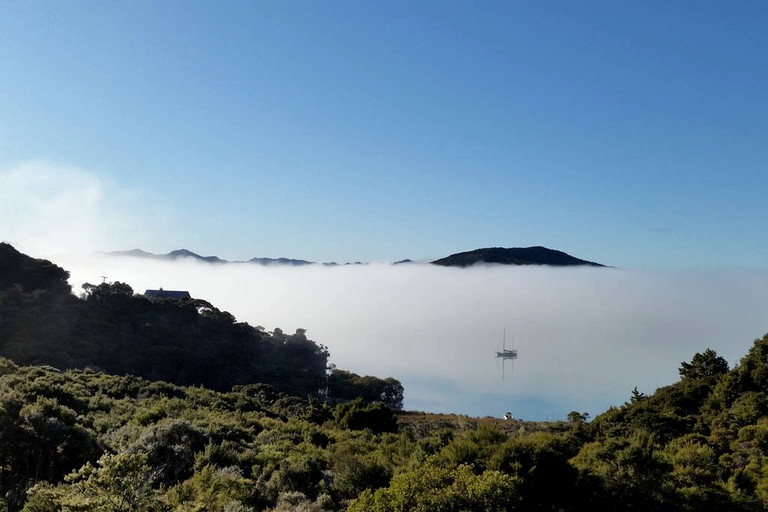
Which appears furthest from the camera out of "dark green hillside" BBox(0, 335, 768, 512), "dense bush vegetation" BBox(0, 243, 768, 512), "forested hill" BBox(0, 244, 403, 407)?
"forested hill" BBox(0, 244, 403, 407)

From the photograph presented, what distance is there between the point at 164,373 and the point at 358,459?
47547mm

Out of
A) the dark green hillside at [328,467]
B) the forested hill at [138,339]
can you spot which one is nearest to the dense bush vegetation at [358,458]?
the dark green hillside at [328,467]

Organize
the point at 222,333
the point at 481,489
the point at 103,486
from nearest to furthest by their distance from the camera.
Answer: the point at 103,486, the point at 481,489, the point at 222,333

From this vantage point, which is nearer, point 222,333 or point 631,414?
point 631,414

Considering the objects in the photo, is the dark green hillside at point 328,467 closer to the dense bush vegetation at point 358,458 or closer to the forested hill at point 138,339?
the dense bush vegetation at point 358,458

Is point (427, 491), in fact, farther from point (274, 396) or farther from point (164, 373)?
point (164, 373)

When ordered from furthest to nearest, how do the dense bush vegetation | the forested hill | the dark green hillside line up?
the forested hill, the dense bush vegetation, the dark green hillside

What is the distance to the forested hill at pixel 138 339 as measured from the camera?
5209 centimetres

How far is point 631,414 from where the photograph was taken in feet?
98.4

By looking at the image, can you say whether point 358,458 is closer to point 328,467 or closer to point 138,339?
point 328,467

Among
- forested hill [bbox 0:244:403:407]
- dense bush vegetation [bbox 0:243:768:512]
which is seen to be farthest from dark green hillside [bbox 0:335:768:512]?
forested hill [bbox 0:244:403:407]

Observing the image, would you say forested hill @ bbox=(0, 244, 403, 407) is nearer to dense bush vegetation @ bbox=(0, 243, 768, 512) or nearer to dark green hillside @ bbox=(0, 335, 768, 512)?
dense bush vegetation @ bbox=(0, 243, 768, 512)

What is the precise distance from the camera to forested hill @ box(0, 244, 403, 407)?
52.1 m

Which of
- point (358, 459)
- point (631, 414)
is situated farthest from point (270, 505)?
point (631, 414)
